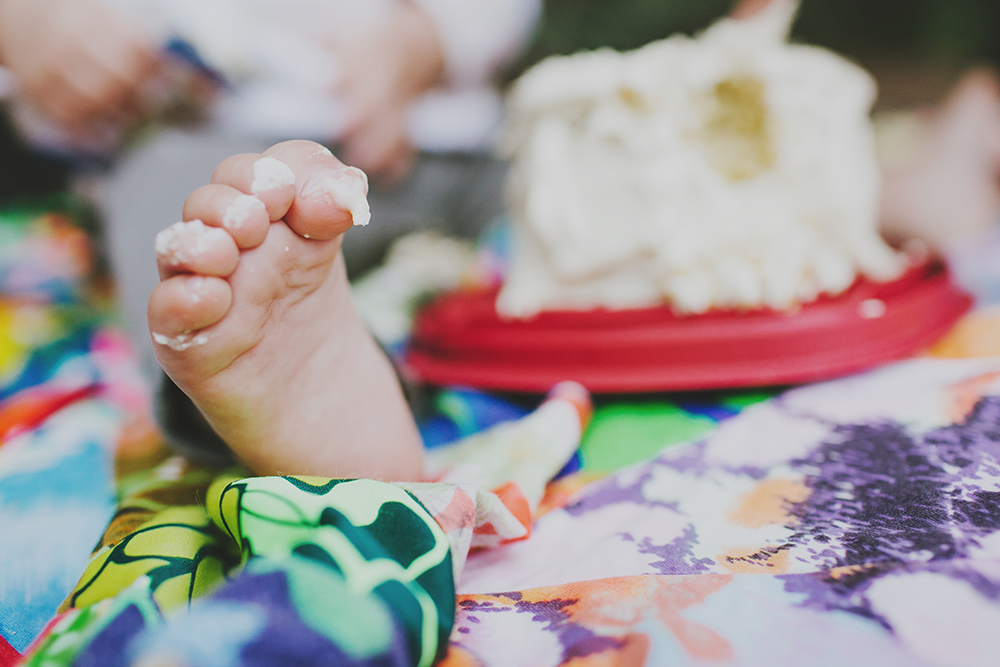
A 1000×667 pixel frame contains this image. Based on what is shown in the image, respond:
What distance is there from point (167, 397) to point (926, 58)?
180 cm

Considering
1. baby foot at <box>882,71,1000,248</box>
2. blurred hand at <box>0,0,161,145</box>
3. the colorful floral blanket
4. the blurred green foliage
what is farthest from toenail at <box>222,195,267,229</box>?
the blurred green foliage

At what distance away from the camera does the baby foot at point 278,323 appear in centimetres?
28

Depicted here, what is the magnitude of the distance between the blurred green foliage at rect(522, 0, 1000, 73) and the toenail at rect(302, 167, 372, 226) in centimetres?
126

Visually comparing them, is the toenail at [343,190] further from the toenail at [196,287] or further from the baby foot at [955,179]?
the baby foot at [955,179]

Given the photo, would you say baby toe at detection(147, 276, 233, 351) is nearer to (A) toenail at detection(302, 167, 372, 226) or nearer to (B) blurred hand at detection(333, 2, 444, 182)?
(A) toenail at detection(302, 167, 372, 226)

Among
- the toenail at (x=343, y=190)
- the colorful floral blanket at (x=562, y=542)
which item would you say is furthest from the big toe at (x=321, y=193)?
the colorful floral blanket at (x=562, y=542)

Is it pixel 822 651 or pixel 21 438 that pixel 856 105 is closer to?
pixel 822 651

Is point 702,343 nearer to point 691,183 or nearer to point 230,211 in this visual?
point 691,183

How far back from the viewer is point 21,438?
487 mm

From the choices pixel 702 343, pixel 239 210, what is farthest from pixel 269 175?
pixel 702 343

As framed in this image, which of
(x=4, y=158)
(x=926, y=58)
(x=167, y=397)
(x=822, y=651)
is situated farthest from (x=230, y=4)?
(x=926, y=58)

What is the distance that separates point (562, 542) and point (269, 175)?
0.89ft

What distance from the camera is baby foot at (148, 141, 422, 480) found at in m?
0.28

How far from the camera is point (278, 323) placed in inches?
12.8
